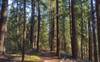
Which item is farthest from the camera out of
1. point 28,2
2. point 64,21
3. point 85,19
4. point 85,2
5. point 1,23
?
point 64,21

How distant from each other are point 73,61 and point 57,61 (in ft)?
4.90

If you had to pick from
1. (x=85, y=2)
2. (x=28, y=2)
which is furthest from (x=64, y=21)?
(x=28, y=2)

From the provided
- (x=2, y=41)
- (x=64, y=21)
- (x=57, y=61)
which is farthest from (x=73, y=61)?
(x=64, y=21)

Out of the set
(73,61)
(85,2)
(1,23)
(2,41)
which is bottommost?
(73,61)

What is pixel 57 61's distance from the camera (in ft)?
63.6

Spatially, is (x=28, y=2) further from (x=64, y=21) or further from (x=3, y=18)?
(x=3, y=18)

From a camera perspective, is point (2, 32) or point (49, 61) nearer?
point (2, 32)

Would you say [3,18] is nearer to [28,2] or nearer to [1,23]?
[1,23]

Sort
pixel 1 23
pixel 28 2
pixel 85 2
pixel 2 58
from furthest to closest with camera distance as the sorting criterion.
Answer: pixel 85 2, pixel 28 2, pixel 1 23, pixel 2 58

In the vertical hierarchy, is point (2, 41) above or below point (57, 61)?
above

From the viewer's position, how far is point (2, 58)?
50.7ft

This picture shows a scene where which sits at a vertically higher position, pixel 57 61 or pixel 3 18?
pixel 3 18

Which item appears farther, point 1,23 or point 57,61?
point 57,61

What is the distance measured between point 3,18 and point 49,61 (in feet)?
18.2
